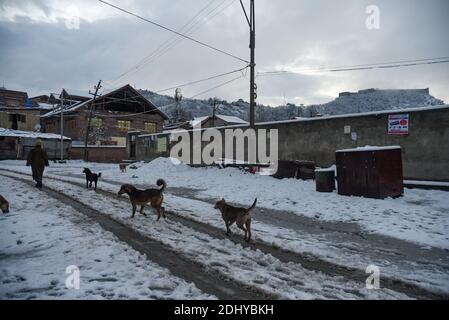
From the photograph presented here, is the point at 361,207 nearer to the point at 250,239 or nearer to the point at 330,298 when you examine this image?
the point at 250,239

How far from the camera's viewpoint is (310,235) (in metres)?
6.59

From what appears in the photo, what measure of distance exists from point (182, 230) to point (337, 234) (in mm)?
3498

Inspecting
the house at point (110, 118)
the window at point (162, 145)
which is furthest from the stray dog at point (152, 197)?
the house at point (110, 118)

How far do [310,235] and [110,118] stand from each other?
45083 millimetres

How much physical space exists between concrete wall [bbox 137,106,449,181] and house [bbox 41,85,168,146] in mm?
33483

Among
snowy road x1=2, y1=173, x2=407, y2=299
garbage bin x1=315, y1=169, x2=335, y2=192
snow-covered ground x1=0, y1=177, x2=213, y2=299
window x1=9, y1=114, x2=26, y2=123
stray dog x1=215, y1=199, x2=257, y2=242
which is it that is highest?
window x1=9, y1=114, x2=26, y2=123

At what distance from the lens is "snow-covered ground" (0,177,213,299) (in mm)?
3572

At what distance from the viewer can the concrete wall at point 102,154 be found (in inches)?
1561
